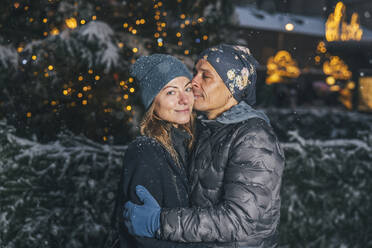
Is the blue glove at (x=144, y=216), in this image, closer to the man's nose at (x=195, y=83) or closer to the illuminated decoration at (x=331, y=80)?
the man's nose at (x=195, y=83)

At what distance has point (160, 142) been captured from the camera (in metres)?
2.07

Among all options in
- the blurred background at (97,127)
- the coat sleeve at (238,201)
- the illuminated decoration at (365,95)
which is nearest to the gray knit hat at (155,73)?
the blurred background at (97,127)

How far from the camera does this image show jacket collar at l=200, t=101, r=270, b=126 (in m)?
1.94

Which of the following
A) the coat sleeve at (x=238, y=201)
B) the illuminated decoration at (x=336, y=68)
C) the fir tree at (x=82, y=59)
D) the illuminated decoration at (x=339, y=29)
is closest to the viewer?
the coat sleeve at (x=238, y=201)

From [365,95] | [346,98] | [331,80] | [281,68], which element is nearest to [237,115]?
[365,95]

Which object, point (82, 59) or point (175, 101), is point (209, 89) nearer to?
point (175, 101)

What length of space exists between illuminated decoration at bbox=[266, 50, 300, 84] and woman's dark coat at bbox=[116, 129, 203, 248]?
64.7ft

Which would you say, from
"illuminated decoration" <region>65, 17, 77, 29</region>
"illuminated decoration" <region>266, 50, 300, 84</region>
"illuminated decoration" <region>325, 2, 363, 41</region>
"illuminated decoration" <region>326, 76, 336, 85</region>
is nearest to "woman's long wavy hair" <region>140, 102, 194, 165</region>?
"illuminated decoration" <region>65, 17, 77, 29</region>

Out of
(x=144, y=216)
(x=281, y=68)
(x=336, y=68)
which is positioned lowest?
Answer: (x=281, y=68)

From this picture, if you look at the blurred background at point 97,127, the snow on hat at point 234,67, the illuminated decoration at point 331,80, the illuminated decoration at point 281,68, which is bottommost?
the illuminated decoration at point 331,80

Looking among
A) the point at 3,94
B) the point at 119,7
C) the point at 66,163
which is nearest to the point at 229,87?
the point at 66,163

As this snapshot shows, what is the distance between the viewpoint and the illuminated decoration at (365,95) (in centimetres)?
1201

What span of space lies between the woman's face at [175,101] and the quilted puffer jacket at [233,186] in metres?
0.20

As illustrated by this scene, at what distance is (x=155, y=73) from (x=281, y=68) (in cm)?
2027
